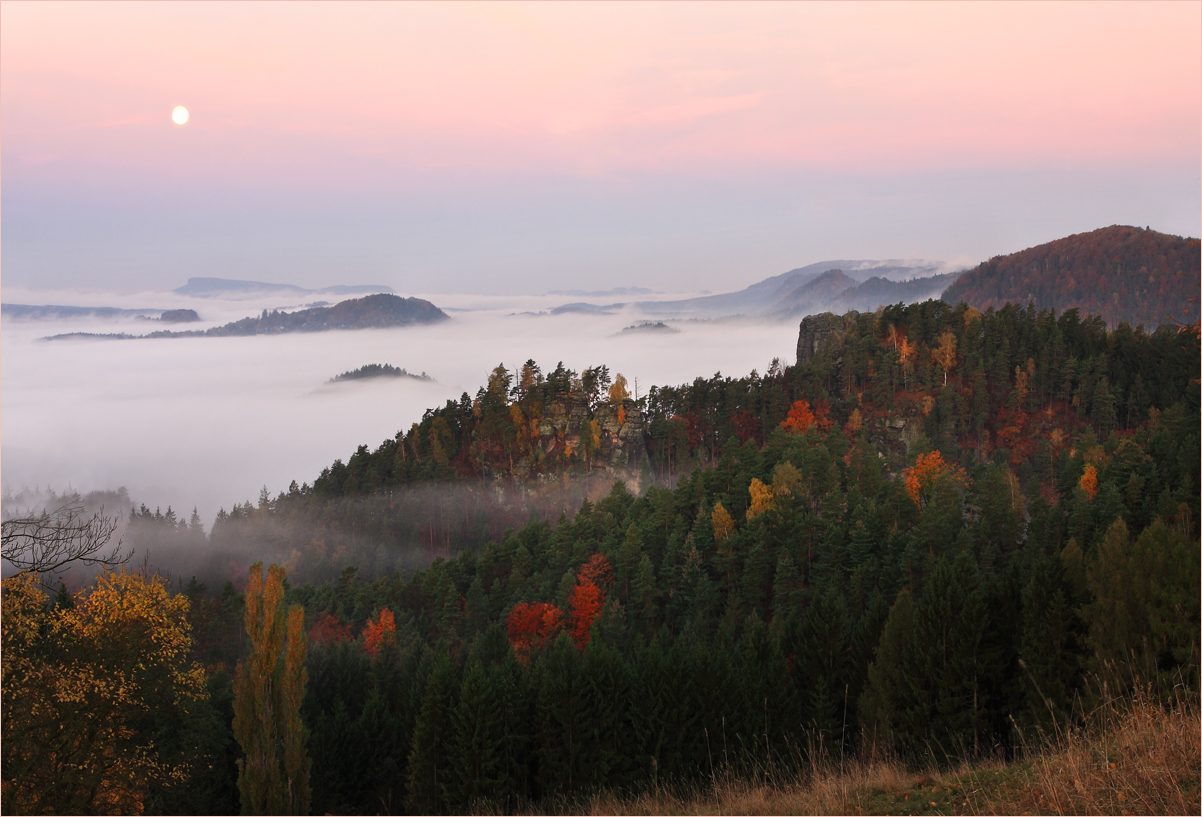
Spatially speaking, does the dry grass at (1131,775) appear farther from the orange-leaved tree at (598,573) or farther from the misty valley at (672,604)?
the orange-leaved tree at (598,573)

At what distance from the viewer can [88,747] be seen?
68.8 ft

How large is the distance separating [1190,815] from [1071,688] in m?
20.4

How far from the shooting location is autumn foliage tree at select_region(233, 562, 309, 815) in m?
26.8

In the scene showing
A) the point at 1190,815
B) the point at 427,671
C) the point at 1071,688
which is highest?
the point at 1190,815

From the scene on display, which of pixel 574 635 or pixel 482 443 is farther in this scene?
pixel 482 443

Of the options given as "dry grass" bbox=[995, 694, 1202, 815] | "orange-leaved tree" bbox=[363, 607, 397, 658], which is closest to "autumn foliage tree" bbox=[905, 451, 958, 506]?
"orange-leaved tree" bbox=[363, 607, 397, 658]

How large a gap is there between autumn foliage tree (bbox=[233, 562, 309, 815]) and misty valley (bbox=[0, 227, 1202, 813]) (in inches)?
4.5

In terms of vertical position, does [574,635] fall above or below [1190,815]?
below

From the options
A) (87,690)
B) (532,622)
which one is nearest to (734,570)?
(532,622)

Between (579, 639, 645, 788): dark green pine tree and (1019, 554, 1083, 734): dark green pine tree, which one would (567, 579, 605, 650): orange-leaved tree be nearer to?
(579, 639, 645, 788): dark green pine tree

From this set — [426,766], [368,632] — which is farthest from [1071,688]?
[368,632]

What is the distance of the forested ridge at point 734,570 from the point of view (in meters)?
27.3

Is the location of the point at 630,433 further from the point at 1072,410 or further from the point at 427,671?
the point at 427,671

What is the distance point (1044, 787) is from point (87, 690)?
72.2 ft
